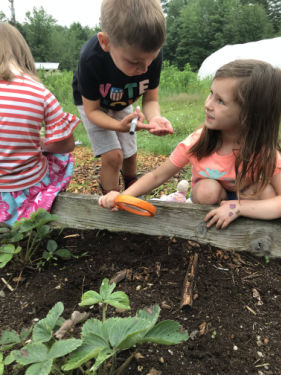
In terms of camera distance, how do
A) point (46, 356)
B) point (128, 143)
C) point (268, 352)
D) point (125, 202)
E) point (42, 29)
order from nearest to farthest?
point (46, 356) → point (268, 352) → point (125, 202) → point (128, 143) → point (42, 29)

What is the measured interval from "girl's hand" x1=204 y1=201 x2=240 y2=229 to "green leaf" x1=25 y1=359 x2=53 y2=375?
97cm

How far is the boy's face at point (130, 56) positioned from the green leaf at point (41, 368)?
124 cm

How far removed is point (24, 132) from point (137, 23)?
764 mm

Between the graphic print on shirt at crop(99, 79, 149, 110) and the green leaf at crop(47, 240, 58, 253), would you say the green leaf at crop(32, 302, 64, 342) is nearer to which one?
the green leaf at crop(47, 240, 58, 253)

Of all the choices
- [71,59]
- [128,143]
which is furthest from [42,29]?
[128,143]

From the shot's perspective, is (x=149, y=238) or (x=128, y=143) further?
(x=128, y=143)

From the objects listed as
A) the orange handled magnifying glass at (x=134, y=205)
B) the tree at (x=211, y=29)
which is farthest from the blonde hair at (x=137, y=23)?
the tree at (x=211, y=29)

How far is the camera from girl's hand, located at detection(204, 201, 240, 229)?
1.51 meters

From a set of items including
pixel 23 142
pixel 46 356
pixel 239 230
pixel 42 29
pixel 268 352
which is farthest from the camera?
pixel 42 29

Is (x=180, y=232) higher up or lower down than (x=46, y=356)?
lower down

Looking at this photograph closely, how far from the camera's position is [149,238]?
164cm

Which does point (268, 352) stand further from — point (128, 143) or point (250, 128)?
point (128, 143)

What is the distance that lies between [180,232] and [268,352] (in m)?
0.66

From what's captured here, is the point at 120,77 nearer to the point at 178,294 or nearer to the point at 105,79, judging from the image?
the point at 105,79
